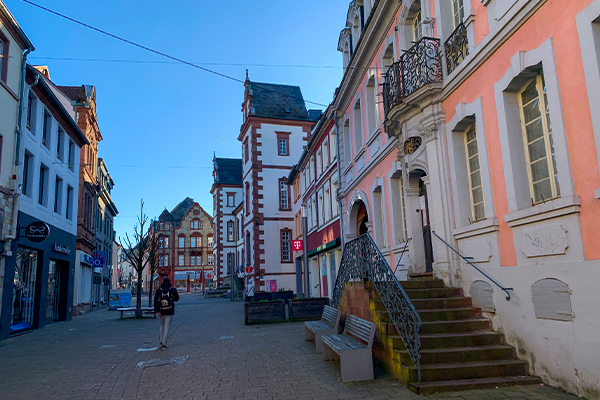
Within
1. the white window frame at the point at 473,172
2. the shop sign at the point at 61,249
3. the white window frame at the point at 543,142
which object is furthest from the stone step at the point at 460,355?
the shop sign at the point at 61,249

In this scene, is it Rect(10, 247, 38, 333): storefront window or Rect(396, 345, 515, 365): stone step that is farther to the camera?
Rect(10, 247, 38, 333): storefront window

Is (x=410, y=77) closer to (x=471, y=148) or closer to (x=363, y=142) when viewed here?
(x=471, y=148)

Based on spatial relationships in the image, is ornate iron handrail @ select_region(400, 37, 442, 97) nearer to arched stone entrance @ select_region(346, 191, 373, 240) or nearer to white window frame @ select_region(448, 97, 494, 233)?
white window frame @ select_region(448, 97, 494, 233)

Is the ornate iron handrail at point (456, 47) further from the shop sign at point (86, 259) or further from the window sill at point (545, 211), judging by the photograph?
the shop sign at point (86, 259)

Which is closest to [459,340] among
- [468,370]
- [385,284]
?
[468,370]

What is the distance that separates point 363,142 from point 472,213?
7.65m

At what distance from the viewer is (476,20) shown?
8.20 metres

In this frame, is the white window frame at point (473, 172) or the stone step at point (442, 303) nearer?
the stone step at point (442, 303)

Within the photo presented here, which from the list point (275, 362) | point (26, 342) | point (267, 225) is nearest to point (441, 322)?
point (275, 362)

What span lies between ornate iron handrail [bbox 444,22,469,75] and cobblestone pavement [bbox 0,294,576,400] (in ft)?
19.2

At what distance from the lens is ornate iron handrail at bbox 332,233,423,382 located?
6486 millimetres

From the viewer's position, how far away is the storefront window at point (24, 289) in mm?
15453

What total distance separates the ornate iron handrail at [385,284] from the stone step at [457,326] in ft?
1.50

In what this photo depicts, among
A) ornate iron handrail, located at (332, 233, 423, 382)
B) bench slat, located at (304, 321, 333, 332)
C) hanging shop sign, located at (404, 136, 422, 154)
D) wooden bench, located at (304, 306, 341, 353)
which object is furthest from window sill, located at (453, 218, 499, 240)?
bench slat, located at (304, 321, 333, 332)
